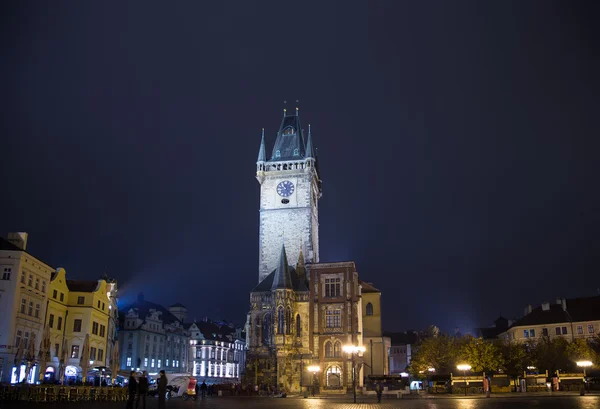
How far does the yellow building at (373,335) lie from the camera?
80.8 meters

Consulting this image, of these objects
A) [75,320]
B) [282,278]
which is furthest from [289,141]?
[75,320]

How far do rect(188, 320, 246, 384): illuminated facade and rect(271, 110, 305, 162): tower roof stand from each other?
1822 inches

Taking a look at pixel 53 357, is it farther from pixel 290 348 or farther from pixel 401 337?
pixel 401 337

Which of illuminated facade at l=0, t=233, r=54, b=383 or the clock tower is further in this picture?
the clock tower

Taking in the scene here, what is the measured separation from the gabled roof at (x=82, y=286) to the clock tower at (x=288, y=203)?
23.0 m

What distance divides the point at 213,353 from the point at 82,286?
6318 cm

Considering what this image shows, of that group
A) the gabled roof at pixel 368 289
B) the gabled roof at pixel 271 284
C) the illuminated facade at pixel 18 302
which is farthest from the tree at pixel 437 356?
the illuminated facade at pixel 18 302

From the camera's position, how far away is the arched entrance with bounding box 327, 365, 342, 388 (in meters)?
68.2

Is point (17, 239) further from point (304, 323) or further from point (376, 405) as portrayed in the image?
point (376, 405)

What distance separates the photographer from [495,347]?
72.0 metres

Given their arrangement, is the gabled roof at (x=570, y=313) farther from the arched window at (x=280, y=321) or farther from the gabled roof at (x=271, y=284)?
the arched window at (x=280, y=321)

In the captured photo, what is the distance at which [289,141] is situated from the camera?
91625 mm

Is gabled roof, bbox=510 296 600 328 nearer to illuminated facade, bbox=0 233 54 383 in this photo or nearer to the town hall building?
the town hall building

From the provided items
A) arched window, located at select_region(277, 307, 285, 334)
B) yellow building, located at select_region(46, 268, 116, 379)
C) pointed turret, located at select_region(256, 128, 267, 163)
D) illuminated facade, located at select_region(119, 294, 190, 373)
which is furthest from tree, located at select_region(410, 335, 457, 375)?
illuminated facade, located at select_region(119, 294, 190, 373)
